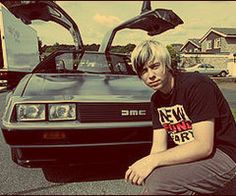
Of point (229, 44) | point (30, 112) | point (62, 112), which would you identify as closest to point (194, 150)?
point (62, 112)

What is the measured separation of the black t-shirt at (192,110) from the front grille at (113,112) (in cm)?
76

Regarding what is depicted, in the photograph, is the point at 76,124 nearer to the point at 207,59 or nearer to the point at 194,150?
the point at 194,150

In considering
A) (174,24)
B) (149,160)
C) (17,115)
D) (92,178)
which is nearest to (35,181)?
(92,178)

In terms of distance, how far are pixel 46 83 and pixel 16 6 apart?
1.41 metres

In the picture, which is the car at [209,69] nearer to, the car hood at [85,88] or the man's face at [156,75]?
the car hood at [85,88]

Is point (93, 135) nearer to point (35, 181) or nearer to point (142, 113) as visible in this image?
point (142, 113)

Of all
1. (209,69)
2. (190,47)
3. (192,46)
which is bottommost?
(209,69)

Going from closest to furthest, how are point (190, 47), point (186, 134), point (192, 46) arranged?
point (186, 134) < point (192, 46) < point (190, 47)

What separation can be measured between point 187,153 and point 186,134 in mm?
220

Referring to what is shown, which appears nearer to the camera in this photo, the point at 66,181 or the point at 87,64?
the point at 66,181

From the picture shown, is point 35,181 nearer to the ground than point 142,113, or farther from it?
nearer to the ground

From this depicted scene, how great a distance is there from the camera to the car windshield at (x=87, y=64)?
4.30 meters

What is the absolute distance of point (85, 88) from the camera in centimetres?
325

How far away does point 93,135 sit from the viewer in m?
2.87
